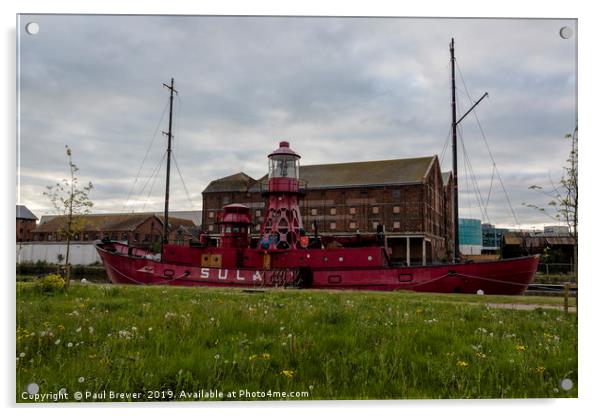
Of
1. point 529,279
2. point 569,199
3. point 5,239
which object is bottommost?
point 529,279

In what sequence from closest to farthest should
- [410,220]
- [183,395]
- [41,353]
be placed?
[183,395] → [41,353] → [410,220]

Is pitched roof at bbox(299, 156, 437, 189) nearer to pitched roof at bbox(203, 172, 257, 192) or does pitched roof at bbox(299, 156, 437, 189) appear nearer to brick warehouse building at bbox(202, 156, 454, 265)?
brick warehouse building at bbox(202, 156, 454, 265)

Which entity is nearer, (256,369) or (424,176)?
(256,369)

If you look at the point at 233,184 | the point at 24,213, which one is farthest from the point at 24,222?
the point at 233,184

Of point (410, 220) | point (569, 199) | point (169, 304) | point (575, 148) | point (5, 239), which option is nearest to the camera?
point (5, 239)

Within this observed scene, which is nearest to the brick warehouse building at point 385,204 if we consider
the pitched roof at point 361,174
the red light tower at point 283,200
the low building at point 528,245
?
the pitched roof at point 361,174

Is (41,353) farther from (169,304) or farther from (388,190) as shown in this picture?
(388,190)

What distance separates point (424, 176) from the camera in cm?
4619

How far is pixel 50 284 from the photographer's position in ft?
34.5

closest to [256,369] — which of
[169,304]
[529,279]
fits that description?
[169,304]

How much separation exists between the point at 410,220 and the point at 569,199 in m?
38.9

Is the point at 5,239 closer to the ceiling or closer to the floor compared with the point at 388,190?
closer to the floor

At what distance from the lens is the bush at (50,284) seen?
33.7 feet

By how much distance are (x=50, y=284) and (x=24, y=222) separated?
9.41 feet
